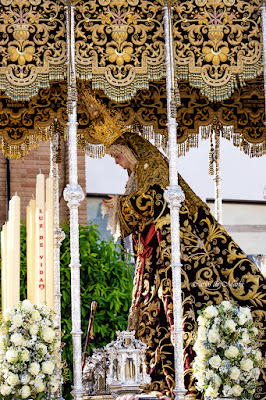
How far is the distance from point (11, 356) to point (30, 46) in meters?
2.33

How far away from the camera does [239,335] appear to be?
665cm

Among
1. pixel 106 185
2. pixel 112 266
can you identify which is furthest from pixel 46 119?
pixel 106 185

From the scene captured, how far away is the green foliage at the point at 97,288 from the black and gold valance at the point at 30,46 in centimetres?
330

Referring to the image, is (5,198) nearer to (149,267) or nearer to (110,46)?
(149,267)

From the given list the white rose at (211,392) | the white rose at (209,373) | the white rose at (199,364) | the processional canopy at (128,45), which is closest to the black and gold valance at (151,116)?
the processional canopy at (128,45)

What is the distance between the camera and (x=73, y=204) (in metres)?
6.75

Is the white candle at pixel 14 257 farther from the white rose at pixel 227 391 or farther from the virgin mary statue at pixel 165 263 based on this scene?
the white rose at pixel 227 391

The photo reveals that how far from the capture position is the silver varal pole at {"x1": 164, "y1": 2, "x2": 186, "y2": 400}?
6.64 metres

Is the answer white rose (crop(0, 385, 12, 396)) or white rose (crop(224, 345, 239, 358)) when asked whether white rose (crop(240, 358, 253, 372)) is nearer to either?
white rose (crop(224, 345, 239, 358))

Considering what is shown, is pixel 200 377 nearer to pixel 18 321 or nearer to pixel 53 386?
pixel 53 386

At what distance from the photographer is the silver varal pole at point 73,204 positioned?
654cm

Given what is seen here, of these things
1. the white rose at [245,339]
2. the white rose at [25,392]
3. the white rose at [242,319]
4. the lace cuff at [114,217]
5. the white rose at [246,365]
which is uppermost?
the lace cuff at [114,217]

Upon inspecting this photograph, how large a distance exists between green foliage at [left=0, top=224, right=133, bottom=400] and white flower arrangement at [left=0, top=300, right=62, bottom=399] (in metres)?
3.20

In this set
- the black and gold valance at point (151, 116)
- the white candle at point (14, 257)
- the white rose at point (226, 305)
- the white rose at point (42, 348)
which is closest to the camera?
the white rose at point (42, 348)
